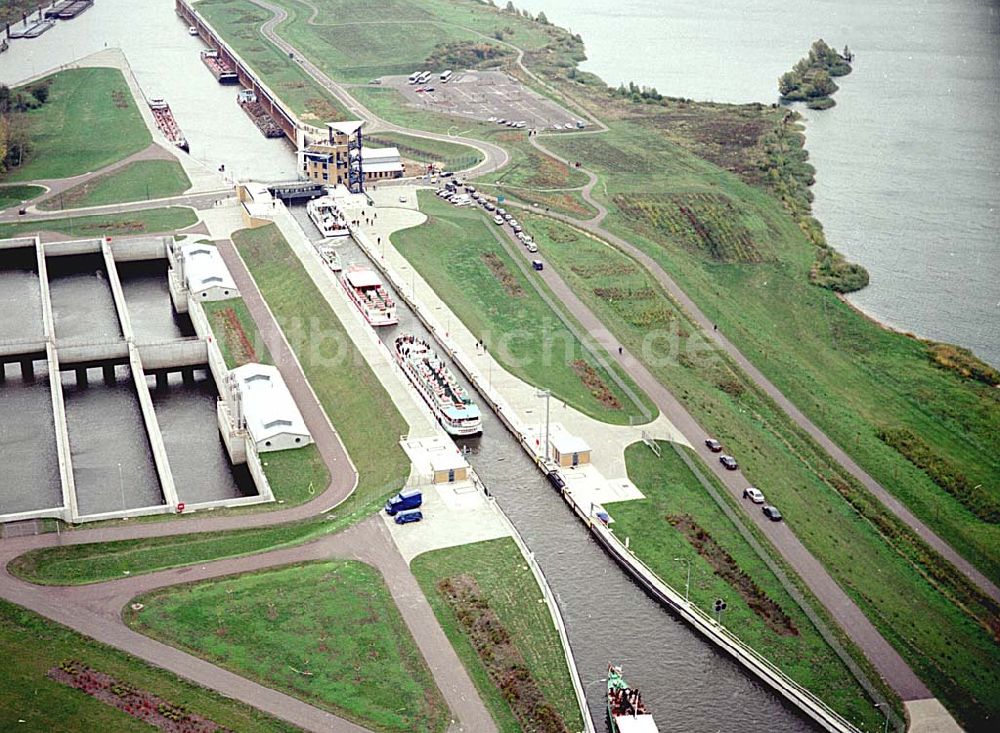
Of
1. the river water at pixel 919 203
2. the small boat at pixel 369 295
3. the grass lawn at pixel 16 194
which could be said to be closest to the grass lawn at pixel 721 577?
the small boat at pixel 369 295

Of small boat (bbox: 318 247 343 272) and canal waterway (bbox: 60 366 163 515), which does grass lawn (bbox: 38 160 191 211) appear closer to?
small boat (bbox: 318 247 343 272)

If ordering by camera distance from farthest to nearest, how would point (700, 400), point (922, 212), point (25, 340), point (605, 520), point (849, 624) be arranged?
point (922, 212)
point (25, 340)
point (700, 400)
point (605, 520)
point (849, 624)

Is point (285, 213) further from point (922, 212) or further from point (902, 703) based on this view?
point (902, 703)

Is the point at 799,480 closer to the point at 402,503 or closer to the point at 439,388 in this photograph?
the point at 439,388

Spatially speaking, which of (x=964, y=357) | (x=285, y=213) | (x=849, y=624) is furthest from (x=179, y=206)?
(x=849, y=624)

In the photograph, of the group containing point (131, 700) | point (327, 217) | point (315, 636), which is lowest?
point (327, 217)

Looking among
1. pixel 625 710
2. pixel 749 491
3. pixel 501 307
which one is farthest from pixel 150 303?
pixel 625 710

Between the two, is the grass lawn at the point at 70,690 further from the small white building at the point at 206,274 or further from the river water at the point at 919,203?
the river water at the point at 919,203
